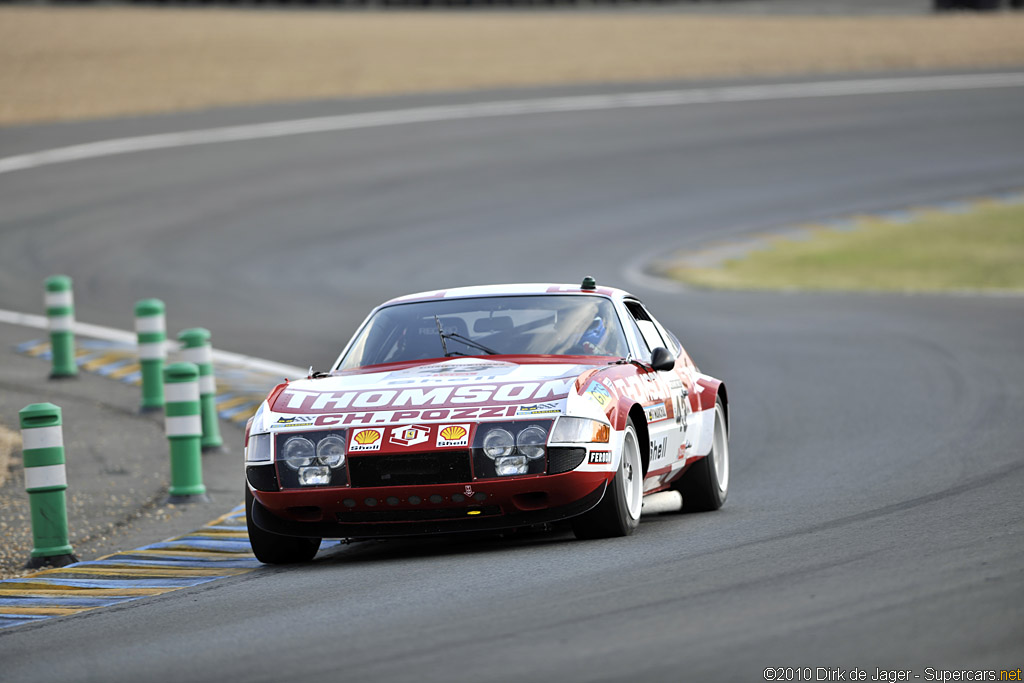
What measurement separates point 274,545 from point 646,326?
2770mm

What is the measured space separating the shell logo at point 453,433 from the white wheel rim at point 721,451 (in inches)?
105

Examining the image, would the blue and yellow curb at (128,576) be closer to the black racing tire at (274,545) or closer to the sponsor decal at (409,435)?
the black racing tire at (274,545)

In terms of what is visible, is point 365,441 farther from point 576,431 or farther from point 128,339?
point 128,339

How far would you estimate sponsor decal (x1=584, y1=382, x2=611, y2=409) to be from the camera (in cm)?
771

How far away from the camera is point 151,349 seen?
13.4 meters

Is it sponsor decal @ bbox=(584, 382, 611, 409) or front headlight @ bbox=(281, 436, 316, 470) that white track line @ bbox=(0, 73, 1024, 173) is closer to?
front headlight @ bbox=(281, 436, 316, 470)

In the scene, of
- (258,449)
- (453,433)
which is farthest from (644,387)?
(258,449)

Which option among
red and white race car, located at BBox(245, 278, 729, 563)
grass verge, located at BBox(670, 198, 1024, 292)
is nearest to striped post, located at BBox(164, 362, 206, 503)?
red and white race car, located at BBox(245, 278, 729, 563)

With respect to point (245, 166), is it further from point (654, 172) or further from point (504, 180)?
point (654, 172)

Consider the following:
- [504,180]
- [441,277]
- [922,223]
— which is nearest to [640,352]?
[441,277]

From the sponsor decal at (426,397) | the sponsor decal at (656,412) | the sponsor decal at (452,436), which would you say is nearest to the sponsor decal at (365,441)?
the sponsor decal at (426,397)

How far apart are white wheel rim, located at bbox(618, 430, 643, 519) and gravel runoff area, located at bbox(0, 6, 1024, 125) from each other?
97.5 feet

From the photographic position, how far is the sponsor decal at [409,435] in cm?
742

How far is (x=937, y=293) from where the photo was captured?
Result: 20.5m
